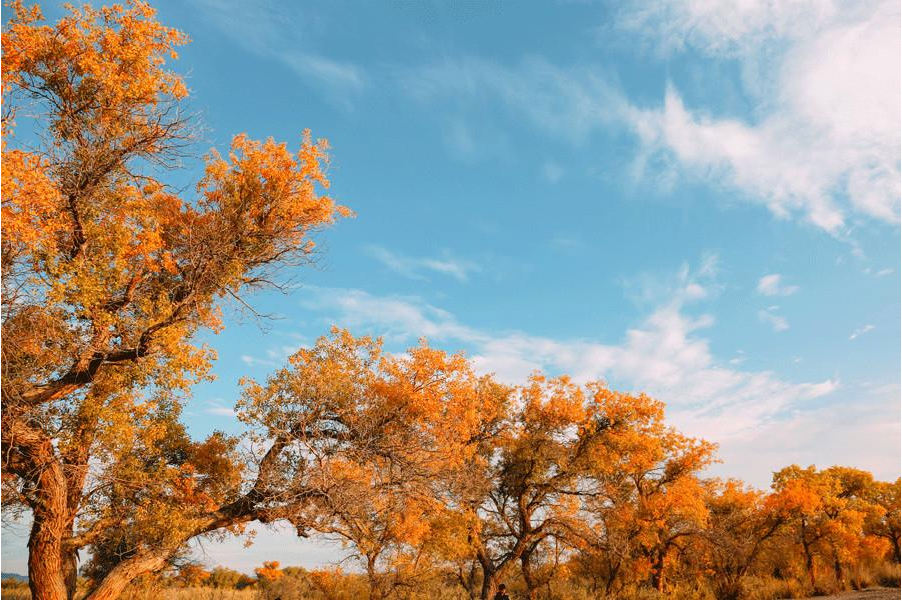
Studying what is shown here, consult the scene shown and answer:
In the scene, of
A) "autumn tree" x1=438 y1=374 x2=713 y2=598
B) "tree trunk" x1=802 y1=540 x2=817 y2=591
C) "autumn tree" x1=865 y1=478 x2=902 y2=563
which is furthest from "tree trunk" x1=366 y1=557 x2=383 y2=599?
"autumn tree" x1=865 y1=478 x2=902 y2=563

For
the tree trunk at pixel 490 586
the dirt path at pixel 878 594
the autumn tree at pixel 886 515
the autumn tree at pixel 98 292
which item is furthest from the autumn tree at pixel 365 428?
the autumn tree at pixel 886 515

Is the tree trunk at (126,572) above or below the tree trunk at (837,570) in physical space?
above

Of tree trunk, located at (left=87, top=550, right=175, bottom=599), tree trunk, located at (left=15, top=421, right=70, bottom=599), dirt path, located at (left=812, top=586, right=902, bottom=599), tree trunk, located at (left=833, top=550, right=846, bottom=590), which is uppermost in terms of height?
tree trunk, located at (left=15, top=421, right=70, bottom=599)

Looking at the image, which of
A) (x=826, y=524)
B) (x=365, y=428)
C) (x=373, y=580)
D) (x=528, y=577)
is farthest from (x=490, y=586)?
(x=826, y=524)

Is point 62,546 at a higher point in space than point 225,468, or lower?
lower

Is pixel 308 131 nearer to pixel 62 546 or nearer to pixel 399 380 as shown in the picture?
pixel 399 380

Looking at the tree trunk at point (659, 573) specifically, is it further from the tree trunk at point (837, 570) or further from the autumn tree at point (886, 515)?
the autumn tree at point (886, 515)

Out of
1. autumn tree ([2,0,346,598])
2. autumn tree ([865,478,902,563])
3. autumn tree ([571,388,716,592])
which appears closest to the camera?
autumn tree ([2,0,346,598])

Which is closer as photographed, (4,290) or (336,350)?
(4,290)

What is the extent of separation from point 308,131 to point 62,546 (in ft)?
40.1

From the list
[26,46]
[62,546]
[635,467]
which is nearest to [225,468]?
[62,546]

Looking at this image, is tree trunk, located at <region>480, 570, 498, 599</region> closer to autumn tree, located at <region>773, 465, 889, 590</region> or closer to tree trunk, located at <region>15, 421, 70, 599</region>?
autumn tree, located at <region>773, 465, 889, 590</region>

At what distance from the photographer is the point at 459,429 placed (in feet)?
57.6

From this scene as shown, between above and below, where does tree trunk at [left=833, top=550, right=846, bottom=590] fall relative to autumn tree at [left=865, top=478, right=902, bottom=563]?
below
